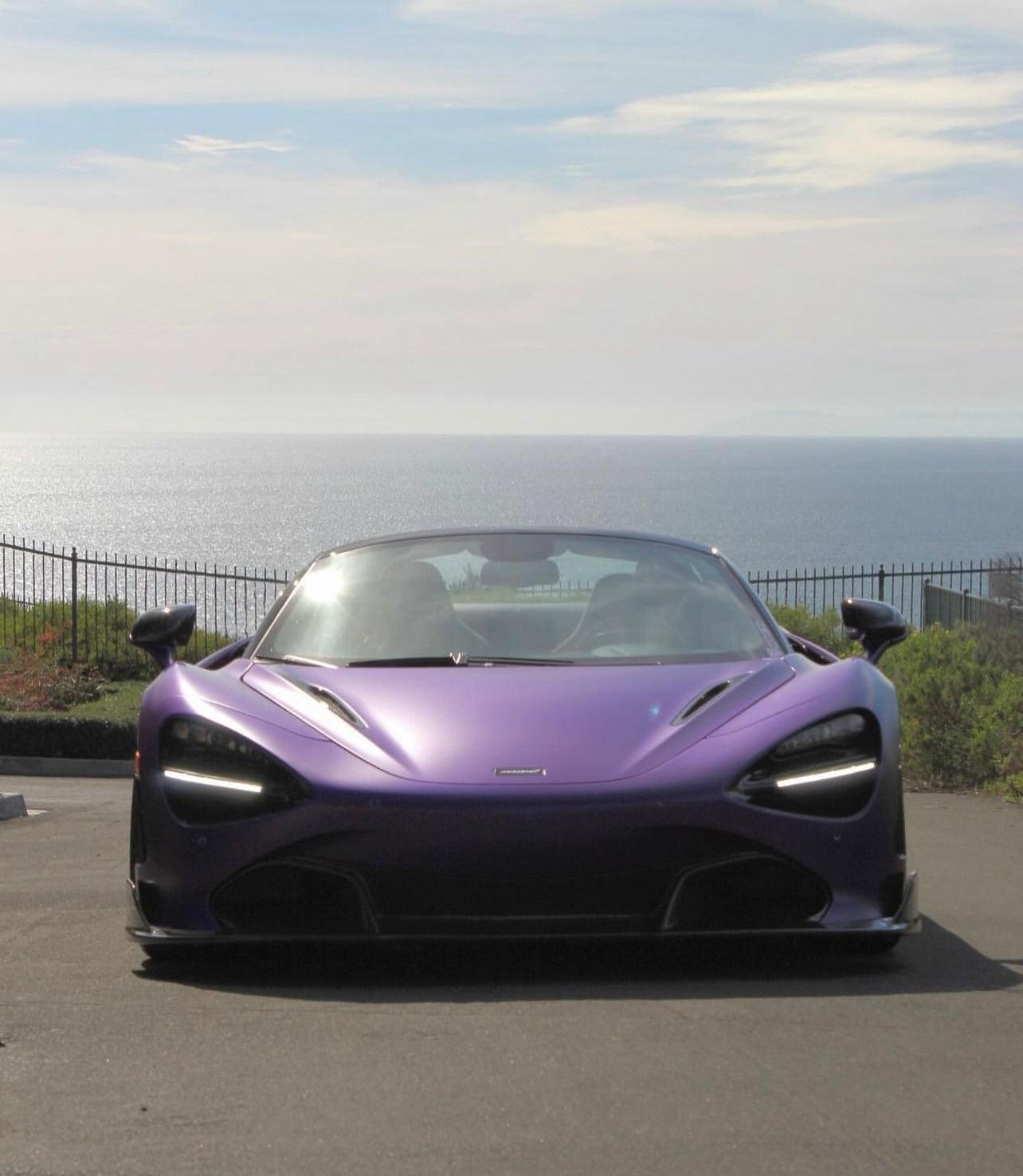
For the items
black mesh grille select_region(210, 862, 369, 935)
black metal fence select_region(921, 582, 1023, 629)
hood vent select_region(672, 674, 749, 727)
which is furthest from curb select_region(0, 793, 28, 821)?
black metal fence select_region(921, 582, 1023, 629)

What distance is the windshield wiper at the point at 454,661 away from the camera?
217 inches

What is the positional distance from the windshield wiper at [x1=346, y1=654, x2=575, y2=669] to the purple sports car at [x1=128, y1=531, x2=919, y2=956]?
0.54 feet

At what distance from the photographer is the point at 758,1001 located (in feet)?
14.5

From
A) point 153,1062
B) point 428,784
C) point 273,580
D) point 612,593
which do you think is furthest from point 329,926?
point 273,580

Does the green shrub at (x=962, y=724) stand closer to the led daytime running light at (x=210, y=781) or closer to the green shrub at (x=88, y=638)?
the led daytime running light at (x=210, y=781)

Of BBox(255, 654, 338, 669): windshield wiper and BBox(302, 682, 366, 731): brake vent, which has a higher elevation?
BBox(255, 654, 338, 669): windshield wiper

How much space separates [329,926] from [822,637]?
54.6ft

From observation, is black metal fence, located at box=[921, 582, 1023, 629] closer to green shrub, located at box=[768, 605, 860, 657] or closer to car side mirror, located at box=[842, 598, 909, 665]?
green shrub, located at box=[768, 605, 860, 657]

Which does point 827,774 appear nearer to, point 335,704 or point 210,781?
point 335,704

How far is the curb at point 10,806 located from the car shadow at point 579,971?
18.4 feet

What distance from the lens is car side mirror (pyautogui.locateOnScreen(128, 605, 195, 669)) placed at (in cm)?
590

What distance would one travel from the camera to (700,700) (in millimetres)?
5004

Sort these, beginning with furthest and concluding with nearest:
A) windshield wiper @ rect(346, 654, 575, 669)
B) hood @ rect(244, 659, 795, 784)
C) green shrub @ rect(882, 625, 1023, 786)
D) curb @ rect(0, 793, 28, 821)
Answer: green shrub @ rect(882, 625, 1023, 786) → curb @ rect(0, 793, 28, 821) → windshield wiper @ rect(346, 654, 575, 669) → hood @ rect(244, 659, 795, 784)

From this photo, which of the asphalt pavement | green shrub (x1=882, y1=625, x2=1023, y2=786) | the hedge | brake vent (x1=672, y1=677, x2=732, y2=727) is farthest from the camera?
the hedge
